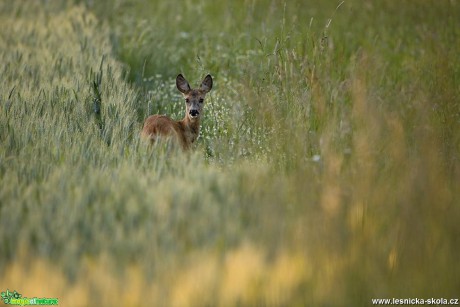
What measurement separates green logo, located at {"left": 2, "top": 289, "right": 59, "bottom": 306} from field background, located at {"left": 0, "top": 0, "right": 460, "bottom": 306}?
34mm

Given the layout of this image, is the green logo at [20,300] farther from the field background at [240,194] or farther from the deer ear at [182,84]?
the deer ear at [182,84]

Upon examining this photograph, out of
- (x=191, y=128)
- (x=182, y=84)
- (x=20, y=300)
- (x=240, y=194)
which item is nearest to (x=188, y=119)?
(x=191, y=128)

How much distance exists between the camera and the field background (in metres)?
4.38

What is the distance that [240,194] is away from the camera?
214 inches

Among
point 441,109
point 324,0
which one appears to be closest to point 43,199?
point 441,109

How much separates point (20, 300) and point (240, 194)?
170 centimetres

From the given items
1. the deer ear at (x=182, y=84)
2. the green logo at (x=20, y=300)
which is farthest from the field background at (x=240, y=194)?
the deer ear at (x=182, y=84)

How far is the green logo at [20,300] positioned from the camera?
421 centimetres

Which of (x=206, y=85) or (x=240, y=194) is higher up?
(x=206, y=85)

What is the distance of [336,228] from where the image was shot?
501cm

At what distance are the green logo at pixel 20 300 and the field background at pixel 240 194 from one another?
0.11 feet

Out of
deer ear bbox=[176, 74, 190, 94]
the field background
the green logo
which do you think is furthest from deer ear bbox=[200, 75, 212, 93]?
the green logo

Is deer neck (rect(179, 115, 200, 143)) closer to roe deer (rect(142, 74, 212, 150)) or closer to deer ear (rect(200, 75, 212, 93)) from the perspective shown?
roe deer (rect(142, 74, 212, 150))

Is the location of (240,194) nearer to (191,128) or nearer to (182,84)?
(191,128)
